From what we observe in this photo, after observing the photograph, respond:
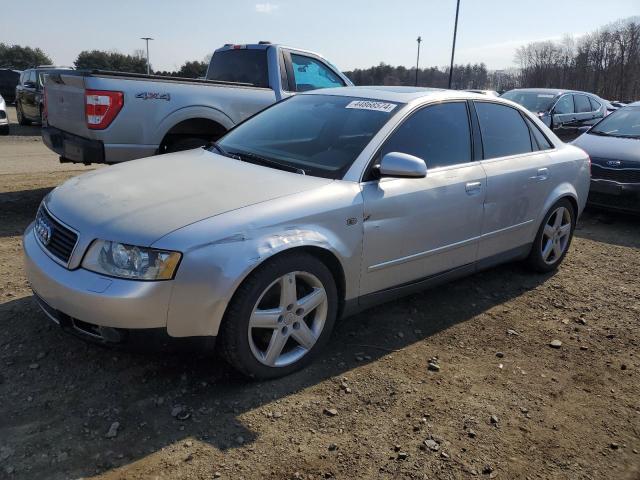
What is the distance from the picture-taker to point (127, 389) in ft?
9.58

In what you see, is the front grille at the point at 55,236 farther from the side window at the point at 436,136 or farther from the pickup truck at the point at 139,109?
the pickup truck at the point at 139,109

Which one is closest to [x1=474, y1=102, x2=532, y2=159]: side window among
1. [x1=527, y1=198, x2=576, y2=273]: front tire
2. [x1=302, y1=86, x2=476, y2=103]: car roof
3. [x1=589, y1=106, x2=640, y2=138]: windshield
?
[x1=302, y1=86, x2=476, y2=103]: car roof

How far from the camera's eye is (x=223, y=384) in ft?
9.88

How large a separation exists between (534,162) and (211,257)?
3175 mm

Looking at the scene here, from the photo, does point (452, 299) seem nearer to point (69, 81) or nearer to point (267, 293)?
point (267, 293)

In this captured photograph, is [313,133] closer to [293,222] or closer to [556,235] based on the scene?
[293,222]

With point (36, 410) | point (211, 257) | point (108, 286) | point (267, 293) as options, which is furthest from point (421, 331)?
point (36, 410)

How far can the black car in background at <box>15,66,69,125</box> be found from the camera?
15.7 metres

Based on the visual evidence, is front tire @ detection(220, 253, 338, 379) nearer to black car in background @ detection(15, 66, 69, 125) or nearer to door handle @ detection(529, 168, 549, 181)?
door handle @ detection(529, 168, 549, 181)

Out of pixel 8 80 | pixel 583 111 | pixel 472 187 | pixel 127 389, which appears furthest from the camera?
pixel 8 80

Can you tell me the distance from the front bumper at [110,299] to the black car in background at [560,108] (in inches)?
435

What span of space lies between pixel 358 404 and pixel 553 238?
10.0ft

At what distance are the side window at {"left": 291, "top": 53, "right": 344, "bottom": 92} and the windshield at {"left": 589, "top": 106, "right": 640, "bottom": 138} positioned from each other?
13.5ft

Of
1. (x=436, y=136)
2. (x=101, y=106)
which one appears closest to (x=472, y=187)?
(x=436, y=136)
